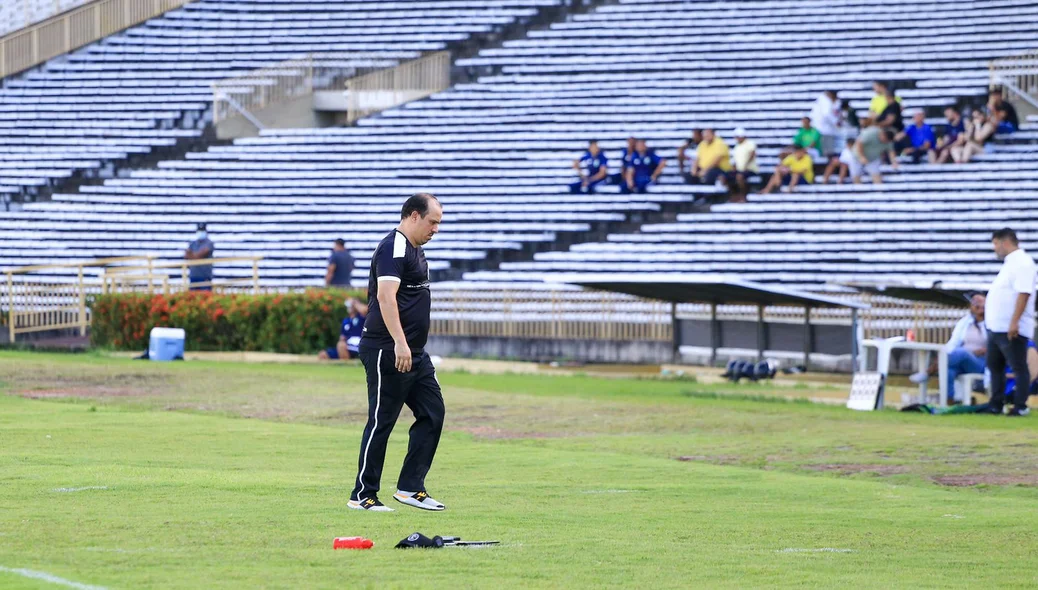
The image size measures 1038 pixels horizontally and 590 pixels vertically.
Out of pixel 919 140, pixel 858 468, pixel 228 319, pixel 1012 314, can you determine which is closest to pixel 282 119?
pixel 228 319

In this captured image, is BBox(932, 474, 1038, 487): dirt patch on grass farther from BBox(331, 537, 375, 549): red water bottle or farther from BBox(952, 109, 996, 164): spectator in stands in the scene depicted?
BBox(952, 109, 996, 164): spectator in stands

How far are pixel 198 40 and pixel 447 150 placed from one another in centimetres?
1047

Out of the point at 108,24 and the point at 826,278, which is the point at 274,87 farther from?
the point at 826,278

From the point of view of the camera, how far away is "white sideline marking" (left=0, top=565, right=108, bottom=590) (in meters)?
6.67

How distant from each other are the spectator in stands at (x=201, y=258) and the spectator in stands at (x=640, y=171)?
8.04m

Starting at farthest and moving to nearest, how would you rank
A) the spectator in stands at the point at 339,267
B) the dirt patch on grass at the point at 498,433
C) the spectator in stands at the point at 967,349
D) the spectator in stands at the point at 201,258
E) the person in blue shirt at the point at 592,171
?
the person in blue shirt at the point at 592,171, the spectator in stands at the point at 201,258, the spectator in stands at the point at 339,267, the spectator in stands at the point at 967,349, the dirt patch on grass at the point at 498,433

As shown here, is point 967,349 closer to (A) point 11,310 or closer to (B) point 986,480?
(B) point 986,480

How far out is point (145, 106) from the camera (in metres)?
39.8

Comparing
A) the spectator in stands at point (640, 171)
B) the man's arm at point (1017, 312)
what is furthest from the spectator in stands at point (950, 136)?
the man's arm at point (1017, 312)

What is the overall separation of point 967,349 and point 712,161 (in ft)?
44.5

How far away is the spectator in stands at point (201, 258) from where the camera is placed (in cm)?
2859

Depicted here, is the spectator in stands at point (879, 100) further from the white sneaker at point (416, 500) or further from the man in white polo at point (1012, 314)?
the white sneaker at point (416, 500)

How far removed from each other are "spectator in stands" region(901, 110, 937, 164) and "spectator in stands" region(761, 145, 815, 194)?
5.84ft

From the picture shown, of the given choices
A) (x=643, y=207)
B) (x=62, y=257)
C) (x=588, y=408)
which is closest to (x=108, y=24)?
(x=62, y=257)
